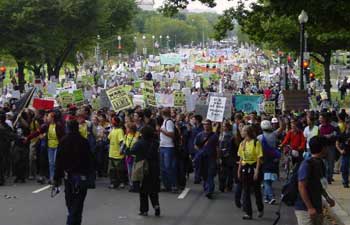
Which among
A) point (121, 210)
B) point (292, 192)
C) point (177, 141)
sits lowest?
point (121, 210)

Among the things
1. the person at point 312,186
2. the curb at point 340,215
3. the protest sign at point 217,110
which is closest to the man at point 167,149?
the protest sign at point 217,110

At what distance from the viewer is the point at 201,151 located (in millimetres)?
16125

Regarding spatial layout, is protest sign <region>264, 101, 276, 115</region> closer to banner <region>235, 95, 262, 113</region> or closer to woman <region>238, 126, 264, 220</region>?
banner <region>235, 95, 262, 113</region>

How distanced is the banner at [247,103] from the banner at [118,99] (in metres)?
4.19

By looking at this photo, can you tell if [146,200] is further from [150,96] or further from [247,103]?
[247,103]

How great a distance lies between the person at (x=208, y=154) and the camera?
1605 centimetres

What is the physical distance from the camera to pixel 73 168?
11117 mm

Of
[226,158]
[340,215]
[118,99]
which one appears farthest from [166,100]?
[340,215]

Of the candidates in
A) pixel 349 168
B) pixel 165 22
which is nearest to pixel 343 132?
pixel 349 168

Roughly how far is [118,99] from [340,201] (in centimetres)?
977

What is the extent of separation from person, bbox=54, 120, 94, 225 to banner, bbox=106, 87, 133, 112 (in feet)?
42.1

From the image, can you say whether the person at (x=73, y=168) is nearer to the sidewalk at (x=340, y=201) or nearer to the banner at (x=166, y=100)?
the sidewalk at (x=340, y=201)

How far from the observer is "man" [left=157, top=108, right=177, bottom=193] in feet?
55.8

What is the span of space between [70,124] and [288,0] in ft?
30.6
